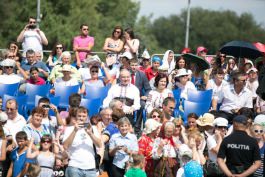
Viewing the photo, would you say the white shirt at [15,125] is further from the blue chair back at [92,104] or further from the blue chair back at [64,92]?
the blue chair back at [64,92]

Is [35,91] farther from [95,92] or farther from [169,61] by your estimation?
[169,61]

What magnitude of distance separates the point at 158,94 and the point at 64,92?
180cm

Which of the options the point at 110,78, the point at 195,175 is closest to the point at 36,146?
the point at 195,175

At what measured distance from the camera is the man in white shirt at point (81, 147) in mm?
15227

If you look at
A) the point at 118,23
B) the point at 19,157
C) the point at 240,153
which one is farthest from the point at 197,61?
the point at 118,23

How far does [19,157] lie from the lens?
1602 cm

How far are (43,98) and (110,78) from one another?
3078 millimetres

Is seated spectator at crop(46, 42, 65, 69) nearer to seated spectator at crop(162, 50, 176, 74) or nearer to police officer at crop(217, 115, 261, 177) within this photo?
seated spectator at crop(162, 50, 176, 74)

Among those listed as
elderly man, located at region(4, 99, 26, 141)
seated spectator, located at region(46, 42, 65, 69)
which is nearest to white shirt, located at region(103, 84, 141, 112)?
elderly man, located at region(4, 99, 26, 141)

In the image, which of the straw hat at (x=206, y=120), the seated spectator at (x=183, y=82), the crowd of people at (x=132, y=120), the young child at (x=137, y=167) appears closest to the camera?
the young child at (x=137, y=167)

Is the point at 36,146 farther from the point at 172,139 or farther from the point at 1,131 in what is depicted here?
the point at 172,139

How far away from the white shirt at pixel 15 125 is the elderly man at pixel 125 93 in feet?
6.62

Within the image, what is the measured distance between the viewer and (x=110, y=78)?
20703mm

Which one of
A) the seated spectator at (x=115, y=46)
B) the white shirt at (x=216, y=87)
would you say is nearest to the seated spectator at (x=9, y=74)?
the seated spectator at (x=115, y=46)
